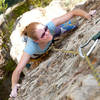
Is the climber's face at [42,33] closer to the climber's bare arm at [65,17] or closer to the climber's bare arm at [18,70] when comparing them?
the climber's bare arm at [65,17]

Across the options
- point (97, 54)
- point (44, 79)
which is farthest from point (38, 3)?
point (97, 54)

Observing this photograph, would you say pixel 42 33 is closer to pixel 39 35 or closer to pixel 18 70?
pixel 39 35

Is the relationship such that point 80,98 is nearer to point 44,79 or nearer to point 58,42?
point 44,79

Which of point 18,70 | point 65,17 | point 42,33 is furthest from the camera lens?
point 65,17

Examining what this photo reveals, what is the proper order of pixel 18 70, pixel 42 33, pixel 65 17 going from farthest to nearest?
pixel 65 17, pixel 18 70, pixel 42 33

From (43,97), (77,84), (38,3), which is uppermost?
(38,3)

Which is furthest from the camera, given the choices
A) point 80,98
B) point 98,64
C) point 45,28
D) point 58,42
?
point 58,42

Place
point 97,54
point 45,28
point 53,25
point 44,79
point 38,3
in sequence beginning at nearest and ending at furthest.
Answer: point 97,54, point 44,79, point 45,28, point 53,25, point 38,3

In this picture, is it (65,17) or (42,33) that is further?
(65,17)

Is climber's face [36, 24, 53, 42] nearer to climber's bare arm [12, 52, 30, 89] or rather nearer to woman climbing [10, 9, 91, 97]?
woman climbing [10, 9, 91, 97]

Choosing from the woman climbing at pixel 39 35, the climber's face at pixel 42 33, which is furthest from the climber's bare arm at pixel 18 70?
the climber's face at pixel 42 33

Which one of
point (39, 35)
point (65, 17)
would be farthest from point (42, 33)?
point (65, 17)

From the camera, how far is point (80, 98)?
1.78 metres

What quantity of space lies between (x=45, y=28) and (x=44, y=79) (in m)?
1.07
